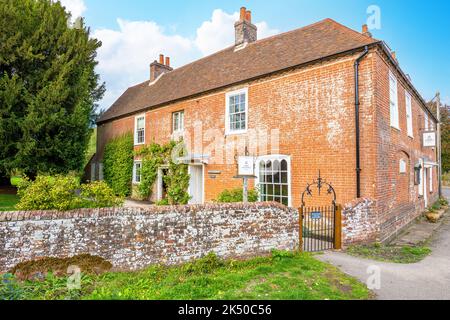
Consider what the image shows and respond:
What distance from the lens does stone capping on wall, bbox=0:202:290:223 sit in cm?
529

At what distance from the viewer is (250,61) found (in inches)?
547

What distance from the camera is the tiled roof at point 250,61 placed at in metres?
10.5

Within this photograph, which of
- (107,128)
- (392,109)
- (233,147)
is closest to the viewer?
(392,109)

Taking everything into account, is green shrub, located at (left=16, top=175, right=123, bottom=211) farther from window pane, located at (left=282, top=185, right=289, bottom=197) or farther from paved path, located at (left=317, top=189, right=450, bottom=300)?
window pane, located at (left=282, top=185, right=289, bottom=197)

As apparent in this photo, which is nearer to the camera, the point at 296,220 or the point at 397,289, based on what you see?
the point at 397,289

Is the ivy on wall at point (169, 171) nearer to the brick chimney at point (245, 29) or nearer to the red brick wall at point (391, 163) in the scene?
the brick chimney at point (245, 29)

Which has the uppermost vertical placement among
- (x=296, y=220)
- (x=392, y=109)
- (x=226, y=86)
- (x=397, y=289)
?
(x=226, y=86)

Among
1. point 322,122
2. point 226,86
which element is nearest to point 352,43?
point 322,122

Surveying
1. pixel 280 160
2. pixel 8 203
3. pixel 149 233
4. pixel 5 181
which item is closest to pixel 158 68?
pixel 5 181

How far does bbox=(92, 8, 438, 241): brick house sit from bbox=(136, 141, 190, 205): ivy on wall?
612 millimetres

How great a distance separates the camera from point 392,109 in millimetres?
10930

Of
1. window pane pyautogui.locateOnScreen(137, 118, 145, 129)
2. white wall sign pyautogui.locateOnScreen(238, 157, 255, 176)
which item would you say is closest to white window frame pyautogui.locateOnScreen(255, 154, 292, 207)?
white wall sign pyautogui.locateOnScreen(238, 157, 255, 176)

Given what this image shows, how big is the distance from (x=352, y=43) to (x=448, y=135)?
128 ft
